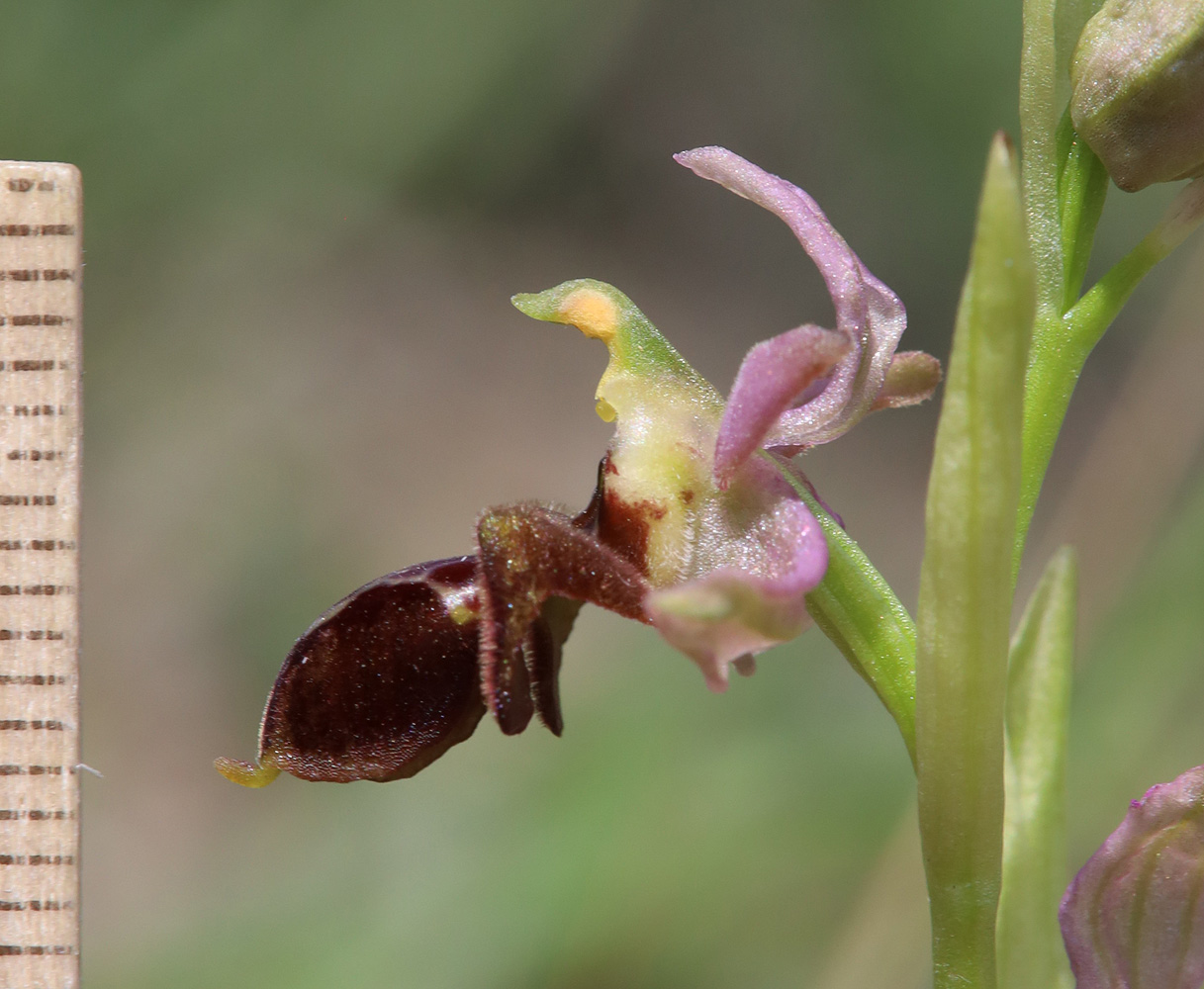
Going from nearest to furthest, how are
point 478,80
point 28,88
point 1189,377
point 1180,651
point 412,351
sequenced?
point 1180,651, point 1189,377, point 28,88, point 478,80, point 412,351

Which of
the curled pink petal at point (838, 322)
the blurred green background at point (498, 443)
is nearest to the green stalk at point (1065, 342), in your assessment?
the curled pink petal at point (838, 322)

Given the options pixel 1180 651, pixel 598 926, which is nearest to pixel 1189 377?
pixel 1180 651

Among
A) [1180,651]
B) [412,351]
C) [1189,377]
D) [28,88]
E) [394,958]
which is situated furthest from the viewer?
[412,351]

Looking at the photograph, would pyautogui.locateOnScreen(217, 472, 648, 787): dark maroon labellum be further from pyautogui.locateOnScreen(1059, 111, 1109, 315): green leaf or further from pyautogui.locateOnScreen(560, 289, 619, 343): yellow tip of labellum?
pyautogui.locateOnScreen(1059, 111, 1109, 315): green leaf

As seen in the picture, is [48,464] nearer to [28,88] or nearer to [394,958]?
[394,958]

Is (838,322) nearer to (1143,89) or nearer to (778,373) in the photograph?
(778,373)
